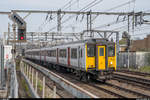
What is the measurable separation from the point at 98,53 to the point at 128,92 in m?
3.43

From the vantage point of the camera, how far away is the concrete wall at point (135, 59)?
25.3m

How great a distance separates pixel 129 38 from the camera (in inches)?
914

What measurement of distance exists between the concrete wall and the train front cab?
1248cm

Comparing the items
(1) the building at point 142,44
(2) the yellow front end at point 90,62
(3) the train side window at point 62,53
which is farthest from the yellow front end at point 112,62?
(1) the building at point 142,44

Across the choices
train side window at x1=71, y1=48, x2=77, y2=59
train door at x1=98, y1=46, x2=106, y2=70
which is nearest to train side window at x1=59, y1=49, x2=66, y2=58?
train side window at x1=71, y1=48, x2=77, y2=59

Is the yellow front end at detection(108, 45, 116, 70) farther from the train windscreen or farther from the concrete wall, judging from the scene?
the concrete wall

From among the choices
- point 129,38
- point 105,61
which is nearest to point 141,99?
point 105,61

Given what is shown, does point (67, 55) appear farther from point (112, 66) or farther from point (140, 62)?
point (140, 62)

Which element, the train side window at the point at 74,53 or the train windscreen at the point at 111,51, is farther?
the train side window at the point at 74,53

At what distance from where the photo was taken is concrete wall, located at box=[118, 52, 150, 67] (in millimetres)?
25266

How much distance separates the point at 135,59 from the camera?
2516 centimetres

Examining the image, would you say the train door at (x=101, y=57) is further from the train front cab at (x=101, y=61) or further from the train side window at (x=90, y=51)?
the train side window at (x=90, y=51)

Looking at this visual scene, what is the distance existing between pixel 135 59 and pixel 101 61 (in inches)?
510

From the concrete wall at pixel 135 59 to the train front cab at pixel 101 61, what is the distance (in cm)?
1248
